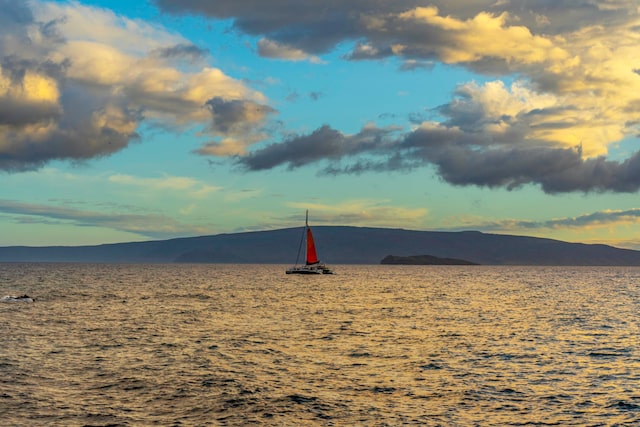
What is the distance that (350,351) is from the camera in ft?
156

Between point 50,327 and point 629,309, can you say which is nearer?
point 50,327

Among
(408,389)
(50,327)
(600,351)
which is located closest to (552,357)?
(600,351)

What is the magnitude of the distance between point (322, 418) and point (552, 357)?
23.9 m

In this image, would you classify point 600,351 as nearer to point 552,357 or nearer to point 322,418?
point 552,357

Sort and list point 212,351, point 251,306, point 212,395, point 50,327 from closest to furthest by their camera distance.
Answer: point 212,395
point 212,351
point 50,327
point 251,306

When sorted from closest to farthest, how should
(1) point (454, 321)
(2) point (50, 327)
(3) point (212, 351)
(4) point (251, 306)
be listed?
(3) point (212, 351), (2) point (50, 327), (1) point (454, 321), (4) point (251, 306)

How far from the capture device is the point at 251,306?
90500 millimetres

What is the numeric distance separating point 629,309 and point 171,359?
7497 centimetres

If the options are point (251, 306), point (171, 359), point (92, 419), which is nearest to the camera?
point (92, 419)

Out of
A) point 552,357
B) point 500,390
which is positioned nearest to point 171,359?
point 500,390

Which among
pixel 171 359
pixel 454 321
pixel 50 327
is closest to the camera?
pixel 171 359

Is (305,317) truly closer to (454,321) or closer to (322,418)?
(454,321)

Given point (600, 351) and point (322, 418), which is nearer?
point (322, 418)

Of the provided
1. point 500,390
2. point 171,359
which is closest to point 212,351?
point 171,359
